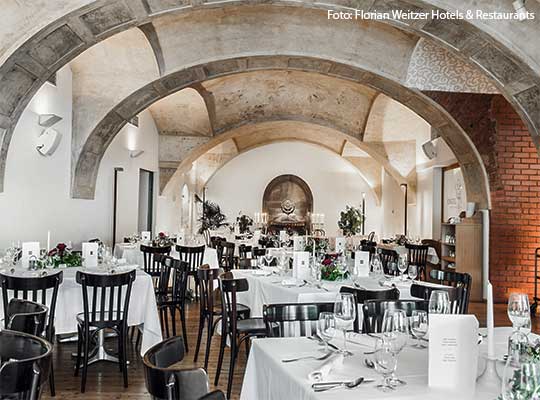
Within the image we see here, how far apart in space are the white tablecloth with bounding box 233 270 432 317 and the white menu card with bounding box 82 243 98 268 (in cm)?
153

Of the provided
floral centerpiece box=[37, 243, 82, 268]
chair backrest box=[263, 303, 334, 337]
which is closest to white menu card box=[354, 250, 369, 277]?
chair backrest box=[263, 303, 334, 337]

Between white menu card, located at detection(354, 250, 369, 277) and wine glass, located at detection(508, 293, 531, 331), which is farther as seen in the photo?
white menu card, located at detection(354, 250, 369, 277)

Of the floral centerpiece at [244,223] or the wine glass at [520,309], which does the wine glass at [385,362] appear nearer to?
the wine glass at [520,309]

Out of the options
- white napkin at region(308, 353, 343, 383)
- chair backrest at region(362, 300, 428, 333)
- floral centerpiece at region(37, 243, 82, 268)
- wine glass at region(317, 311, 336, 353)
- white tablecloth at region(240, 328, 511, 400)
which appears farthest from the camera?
floral centerpiece at region(37, 243, 82, 268)

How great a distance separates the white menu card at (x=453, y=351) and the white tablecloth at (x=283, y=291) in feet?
Result: 8.78

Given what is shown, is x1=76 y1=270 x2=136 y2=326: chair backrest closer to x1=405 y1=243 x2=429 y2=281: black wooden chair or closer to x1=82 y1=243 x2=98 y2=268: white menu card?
x1=82 y1=243 x2=98 y2=268: white menu card

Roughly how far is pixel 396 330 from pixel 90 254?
4.31 meters

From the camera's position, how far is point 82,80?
29.6 ft

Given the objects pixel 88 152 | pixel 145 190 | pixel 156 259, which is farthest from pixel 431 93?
pixel 145 190

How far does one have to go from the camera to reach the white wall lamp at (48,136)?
7.68 meters

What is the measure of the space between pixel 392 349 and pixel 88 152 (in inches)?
324

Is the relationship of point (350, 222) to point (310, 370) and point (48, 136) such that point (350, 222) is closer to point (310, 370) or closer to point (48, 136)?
point (48, 136)

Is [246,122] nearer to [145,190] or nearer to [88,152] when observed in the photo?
[145,190]

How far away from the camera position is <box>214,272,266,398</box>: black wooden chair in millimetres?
4383
